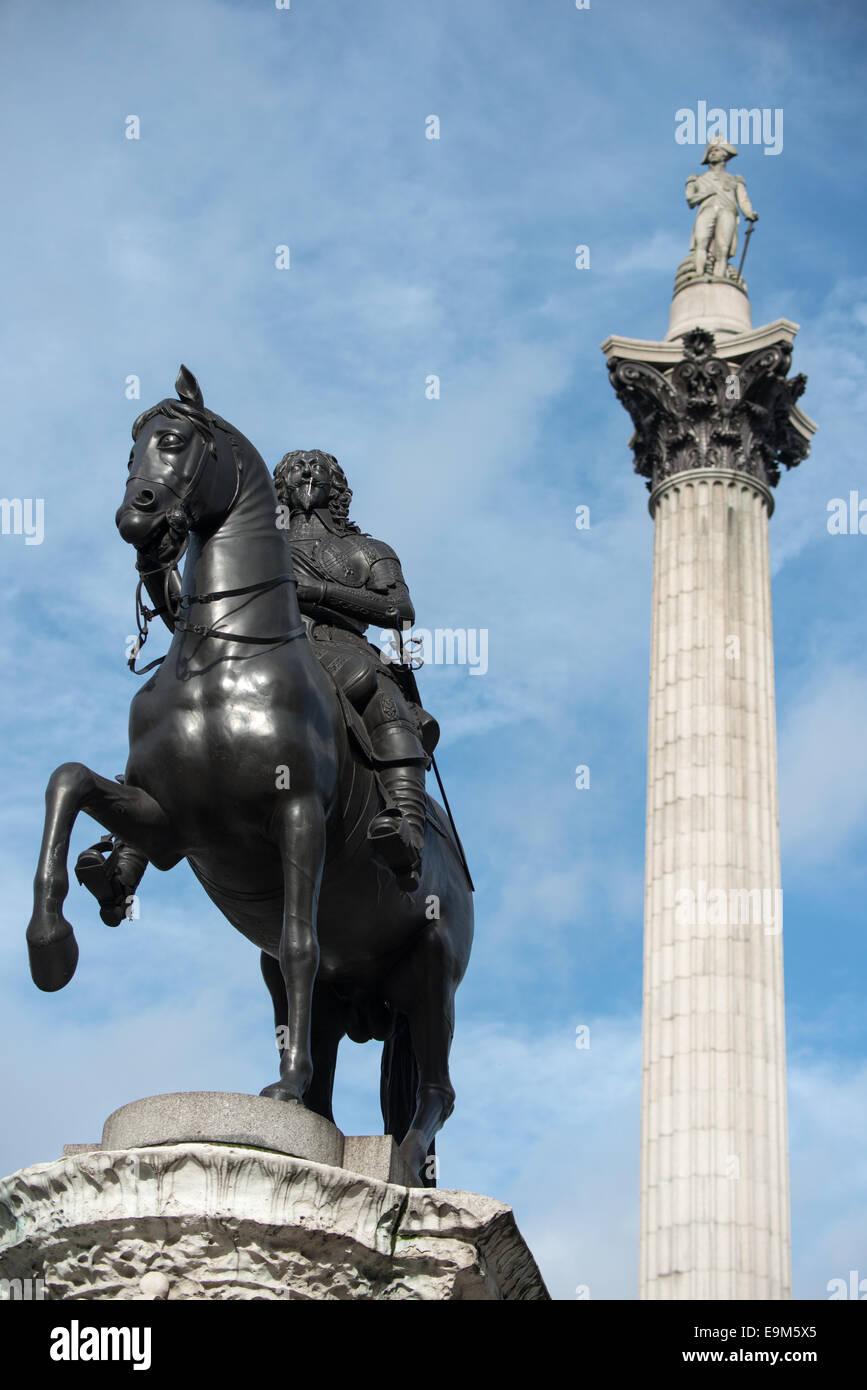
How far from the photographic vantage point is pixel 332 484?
11992 millimetres

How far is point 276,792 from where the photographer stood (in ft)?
31.9

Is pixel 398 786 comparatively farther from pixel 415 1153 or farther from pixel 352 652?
pixel 415 1153

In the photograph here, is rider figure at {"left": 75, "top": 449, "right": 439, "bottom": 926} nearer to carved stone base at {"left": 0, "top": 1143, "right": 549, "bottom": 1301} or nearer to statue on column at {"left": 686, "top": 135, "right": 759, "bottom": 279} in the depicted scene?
carved stone base at {"left": 0, "top": 1143, "right": 549, "bottom": 1301}

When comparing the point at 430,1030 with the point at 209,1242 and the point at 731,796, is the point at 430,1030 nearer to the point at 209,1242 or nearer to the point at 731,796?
the point at 209,1242

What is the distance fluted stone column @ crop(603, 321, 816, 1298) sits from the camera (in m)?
25.9

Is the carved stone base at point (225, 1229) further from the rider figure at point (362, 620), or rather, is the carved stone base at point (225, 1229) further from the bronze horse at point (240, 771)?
the rider figure at point (362, 620)

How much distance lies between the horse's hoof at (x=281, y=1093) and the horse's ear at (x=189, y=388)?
329 centimetres

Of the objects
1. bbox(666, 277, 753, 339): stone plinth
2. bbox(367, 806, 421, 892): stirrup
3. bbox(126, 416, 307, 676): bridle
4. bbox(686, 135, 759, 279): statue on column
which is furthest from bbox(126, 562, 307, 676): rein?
bbox(686, 135, 759, 279): statue on column

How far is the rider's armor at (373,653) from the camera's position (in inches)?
409

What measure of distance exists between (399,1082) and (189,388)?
4114 millimetres

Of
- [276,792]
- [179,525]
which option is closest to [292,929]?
[276,792]

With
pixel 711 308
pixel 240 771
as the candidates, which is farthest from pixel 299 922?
pixel 711 308

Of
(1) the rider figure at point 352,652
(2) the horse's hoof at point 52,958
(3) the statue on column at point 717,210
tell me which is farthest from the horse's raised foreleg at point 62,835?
(3) the statue on column at point 717,210
